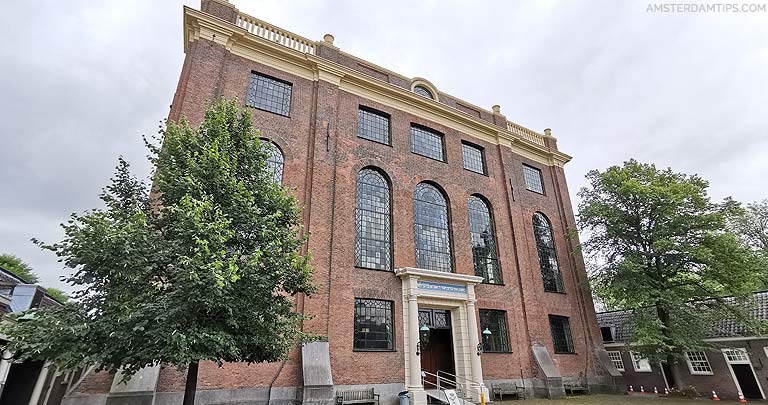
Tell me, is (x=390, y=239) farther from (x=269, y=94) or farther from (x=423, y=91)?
(x=423, y=91)

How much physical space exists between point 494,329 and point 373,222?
7.54m

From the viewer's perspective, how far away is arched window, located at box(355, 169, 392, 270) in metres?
15.2

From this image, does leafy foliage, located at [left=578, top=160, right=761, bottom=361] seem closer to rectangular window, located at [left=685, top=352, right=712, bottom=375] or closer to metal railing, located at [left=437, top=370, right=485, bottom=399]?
rectangular window, located at [left=685, top=352, right=712, bottom=375]

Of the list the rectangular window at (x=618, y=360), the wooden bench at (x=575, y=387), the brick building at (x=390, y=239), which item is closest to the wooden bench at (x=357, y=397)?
the brick building at (x=390, y=239)

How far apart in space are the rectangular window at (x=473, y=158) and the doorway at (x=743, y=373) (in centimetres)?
1507

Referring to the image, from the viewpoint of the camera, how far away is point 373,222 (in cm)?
1598

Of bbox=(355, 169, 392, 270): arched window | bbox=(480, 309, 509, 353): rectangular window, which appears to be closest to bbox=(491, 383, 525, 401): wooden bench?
bbox=(480, 309, 509, 353): rectangular window

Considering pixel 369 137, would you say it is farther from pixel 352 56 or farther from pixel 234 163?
pixel 234 163

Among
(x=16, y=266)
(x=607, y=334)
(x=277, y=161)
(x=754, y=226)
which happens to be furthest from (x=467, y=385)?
(x=16, y=266)

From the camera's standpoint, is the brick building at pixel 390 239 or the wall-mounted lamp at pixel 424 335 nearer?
the brick building at pixel 390 239

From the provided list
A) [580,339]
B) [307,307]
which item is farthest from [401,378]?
[580,339]

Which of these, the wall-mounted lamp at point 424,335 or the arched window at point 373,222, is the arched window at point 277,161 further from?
the wall-mounted lamp at point 424,335

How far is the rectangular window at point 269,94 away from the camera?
1551 centimetres

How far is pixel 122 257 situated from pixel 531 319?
673 inches
